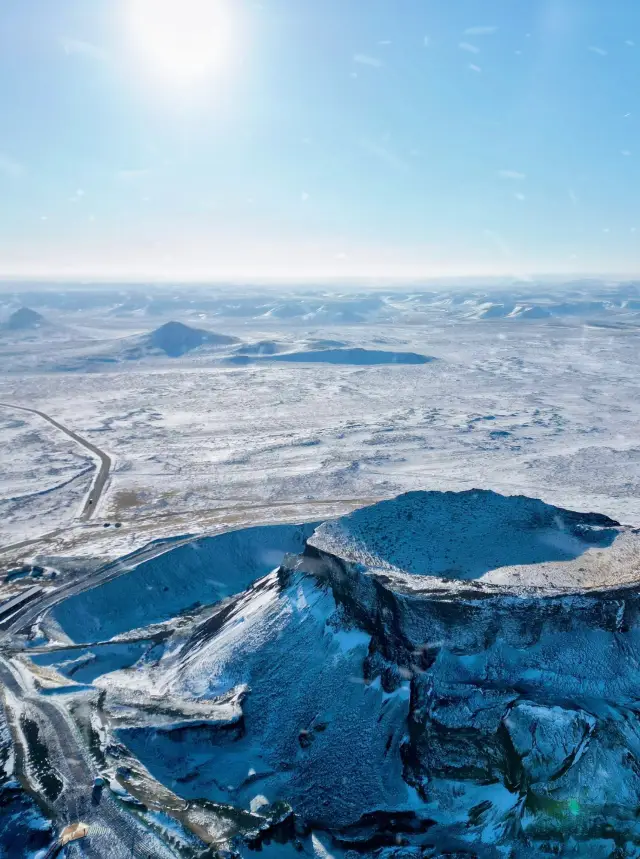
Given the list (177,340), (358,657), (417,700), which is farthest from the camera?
(177,340)

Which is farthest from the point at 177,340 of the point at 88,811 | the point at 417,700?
the point at 88,811

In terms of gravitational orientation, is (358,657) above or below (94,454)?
above

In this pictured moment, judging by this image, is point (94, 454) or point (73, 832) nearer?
point (73, 832)

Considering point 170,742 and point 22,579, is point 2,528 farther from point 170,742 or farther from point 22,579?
point 170,742

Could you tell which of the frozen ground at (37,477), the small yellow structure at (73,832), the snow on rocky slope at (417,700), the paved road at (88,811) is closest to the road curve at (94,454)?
the frozen ground at (37,477)

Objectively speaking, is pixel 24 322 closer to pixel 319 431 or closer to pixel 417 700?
pixel 319 431

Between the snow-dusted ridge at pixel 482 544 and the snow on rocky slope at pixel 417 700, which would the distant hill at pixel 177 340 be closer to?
the snow-dusted ridge at pixel 482 544

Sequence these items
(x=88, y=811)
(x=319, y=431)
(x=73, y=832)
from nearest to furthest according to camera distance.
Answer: (x=73, y=832), (x=88, y=811), (x=319, y=431)
